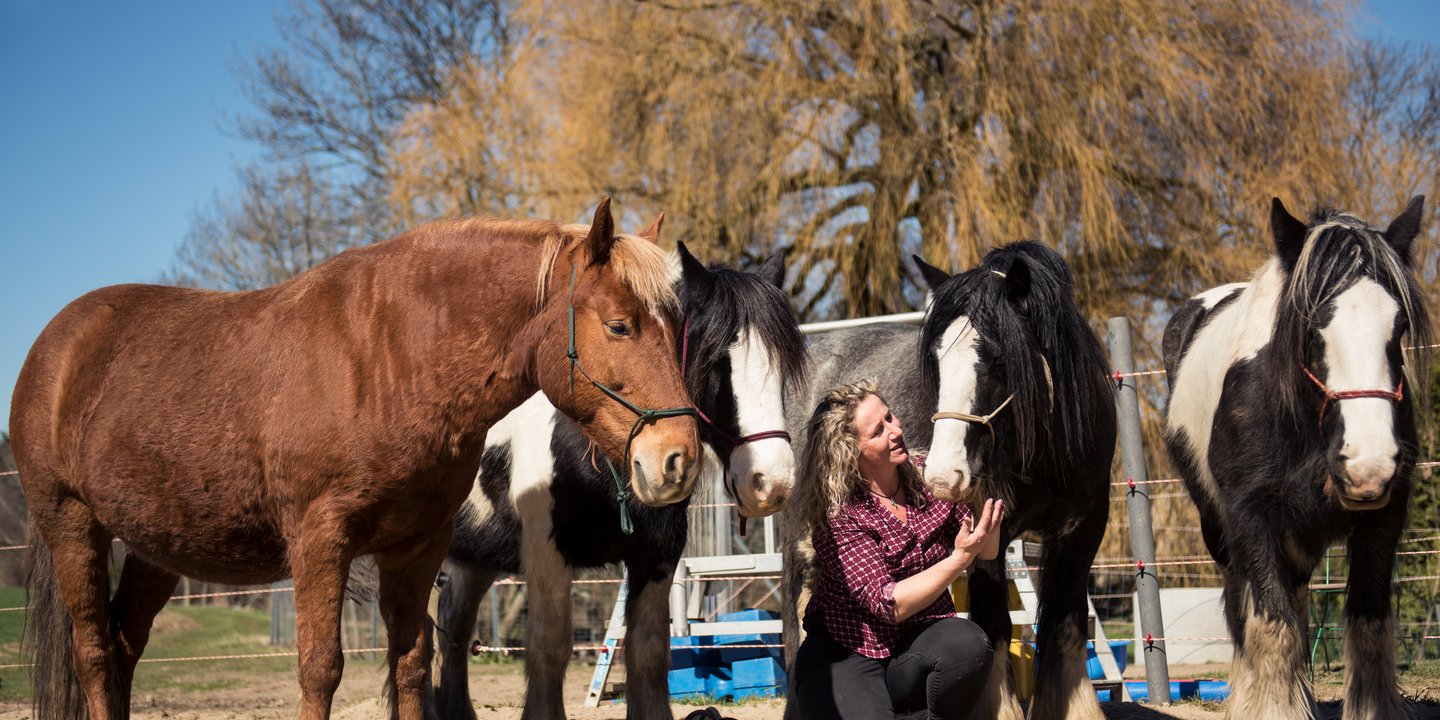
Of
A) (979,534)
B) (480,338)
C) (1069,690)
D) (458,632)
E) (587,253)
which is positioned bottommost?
(1069,690)

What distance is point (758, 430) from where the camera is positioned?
10.8 ft

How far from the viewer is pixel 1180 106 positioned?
1058 centimetres

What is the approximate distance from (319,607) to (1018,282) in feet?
8.00

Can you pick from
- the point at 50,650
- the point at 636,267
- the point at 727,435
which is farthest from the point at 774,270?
the point at 50,650

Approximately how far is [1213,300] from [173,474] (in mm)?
4354

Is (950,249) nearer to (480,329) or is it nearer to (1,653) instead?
(480,329)

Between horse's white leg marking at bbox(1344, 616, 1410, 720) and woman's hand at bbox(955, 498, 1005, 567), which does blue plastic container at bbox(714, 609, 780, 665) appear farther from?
woman's hand at bbox(955, 498, 1005, 567)

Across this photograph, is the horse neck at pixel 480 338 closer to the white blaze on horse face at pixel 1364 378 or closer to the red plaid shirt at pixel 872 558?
the red plaid shirt at pixel 872 558

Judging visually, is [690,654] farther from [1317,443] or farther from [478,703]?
[1317,443]

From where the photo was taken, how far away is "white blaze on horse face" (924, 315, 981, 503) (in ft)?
11.2

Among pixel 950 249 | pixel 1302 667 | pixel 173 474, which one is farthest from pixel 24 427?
pixel 950 249

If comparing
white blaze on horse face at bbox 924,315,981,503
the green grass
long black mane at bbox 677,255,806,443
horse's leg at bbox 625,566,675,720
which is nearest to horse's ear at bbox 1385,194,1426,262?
white blaze on horse face at bbox 924,315,981,503

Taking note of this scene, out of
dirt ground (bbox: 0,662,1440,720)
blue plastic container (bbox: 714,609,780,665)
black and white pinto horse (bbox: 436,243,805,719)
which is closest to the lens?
black and white pinto horse (bbox: 436,243,805,719)

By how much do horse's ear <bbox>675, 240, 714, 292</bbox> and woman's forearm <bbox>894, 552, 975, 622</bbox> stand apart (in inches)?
48.5
